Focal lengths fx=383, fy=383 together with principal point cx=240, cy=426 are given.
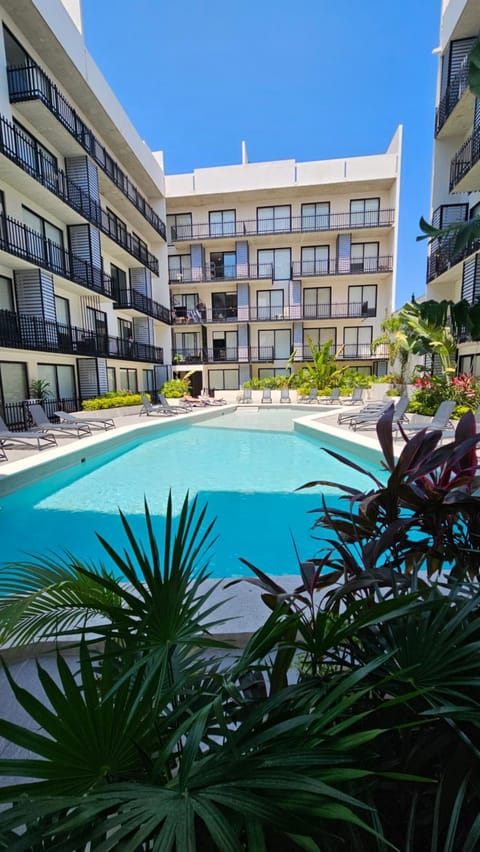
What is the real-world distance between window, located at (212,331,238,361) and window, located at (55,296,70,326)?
518 inches

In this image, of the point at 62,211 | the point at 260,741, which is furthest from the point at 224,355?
the point at 260,741

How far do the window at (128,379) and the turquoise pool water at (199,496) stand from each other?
1042 cm

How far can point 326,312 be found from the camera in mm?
27016

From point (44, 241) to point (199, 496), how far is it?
1243 cm

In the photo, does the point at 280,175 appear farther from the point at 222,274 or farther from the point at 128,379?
the point at 128,379

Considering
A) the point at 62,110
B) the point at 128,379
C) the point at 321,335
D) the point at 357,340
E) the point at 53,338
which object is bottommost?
the point at 128,379

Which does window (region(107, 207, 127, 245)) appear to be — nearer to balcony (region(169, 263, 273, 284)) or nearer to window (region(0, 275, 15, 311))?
balcony (region(169, 263, 273, 284))

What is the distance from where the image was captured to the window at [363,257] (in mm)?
26073

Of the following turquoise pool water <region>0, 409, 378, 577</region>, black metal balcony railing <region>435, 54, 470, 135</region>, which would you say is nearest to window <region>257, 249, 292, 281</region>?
black metal balcony railing <region>435, 54, 470, 135</region>

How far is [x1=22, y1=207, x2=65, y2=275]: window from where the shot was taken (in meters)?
13.2

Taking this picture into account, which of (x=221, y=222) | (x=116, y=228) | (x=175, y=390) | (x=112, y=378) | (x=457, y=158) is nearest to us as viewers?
(x=457, y=158)

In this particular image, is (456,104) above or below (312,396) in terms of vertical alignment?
above

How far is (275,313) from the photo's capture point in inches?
1061

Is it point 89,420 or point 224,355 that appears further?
point 224,355
